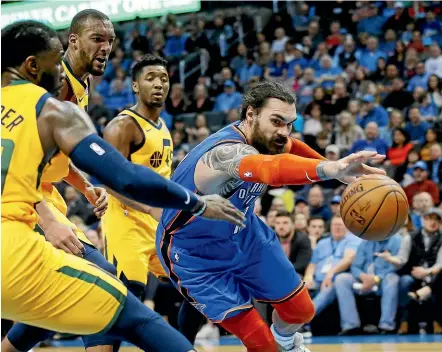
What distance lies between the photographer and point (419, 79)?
14.2 m

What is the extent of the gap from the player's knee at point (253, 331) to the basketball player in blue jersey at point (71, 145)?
1.61m

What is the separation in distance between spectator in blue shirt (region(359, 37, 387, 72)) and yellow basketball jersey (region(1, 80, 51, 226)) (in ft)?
40.8

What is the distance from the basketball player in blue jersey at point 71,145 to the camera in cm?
347

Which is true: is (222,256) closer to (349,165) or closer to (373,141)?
(349,165)

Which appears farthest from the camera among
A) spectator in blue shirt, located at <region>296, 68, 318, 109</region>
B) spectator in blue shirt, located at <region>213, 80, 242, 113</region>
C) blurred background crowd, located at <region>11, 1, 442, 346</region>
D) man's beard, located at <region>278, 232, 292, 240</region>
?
spectator in blue shirt, located at <region>213, 80, 242, 113</region>

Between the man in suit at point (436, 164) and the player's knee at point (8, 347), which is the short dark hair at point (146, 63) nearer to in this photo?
the player's knee at point (8, 347)

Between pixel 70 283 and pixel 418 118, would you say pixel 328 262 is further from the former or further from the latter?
pixel 70 283

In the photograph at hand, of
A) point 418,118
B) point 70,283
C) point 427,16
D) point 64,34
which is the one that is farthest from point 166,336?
point 64,34

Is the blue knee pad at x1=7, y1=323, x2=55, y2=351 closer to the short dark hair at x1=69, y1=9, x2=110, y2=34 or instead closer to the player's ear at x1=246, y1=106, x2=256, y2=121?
the player's ear at x1=246, y1=106, x2=256, y2=121

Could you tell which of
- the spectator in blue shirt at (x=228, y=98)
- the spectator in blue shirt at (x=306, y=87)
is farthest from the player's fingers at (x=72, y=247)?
the spectator in blue shirt at (x=228, y=98)

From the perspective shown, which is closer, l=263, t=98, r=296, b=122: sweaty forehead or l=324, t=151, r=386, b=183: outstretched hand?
l=324, t=151, r=386, b=183: outstretched hand

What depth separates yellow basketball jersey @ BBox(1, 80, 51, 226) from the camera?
352 centimetres

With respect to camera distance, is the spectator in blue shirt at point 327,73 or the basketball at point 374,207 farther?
the spectator in blue shirt at point 327,73

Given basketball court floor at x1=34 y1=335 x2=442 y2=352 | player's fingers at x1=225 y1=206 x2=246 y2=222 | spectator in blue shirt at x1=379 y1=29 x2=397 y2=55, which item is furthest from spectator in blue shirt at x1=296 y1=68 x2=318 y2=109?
player's fingers at x1=225 y1=206 x2=246 y2=222
